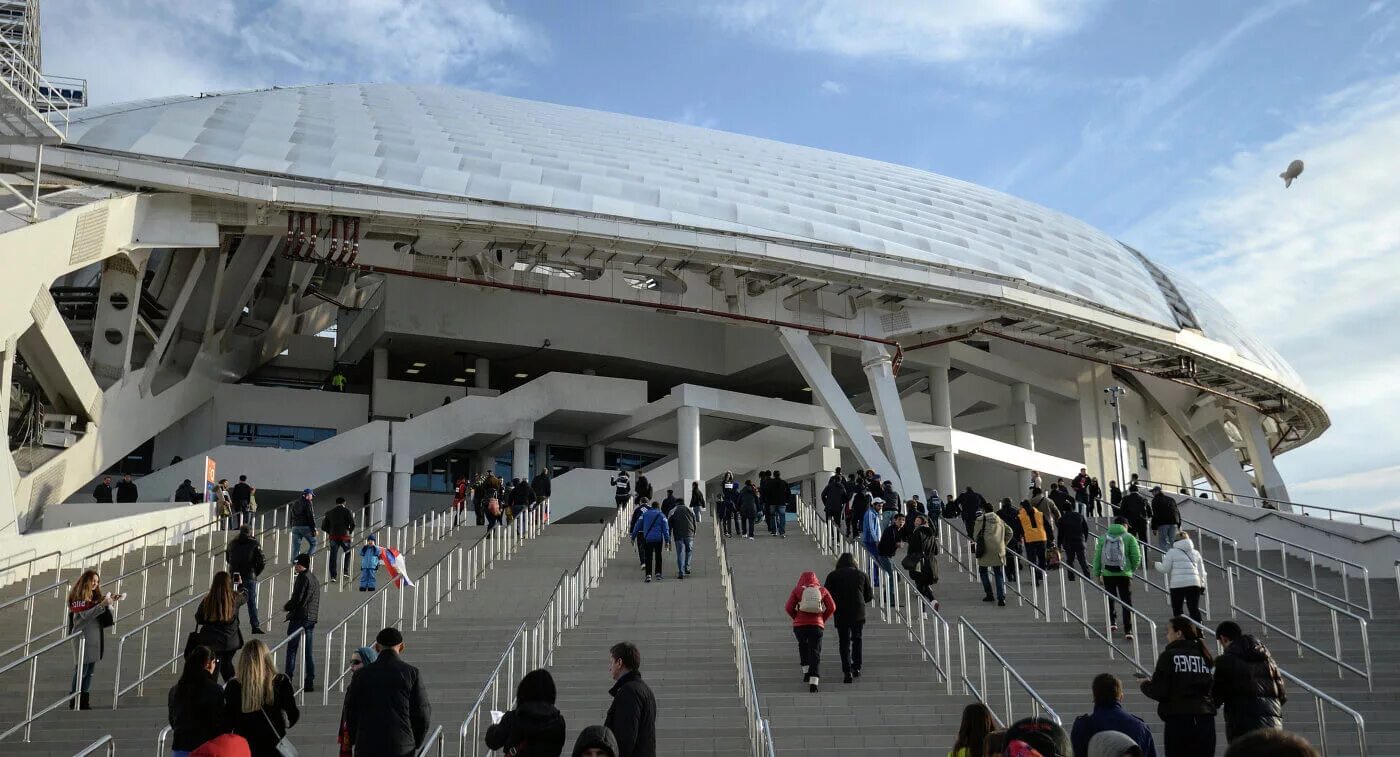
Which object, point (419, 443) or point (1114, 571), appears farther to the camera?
point (419, 443)

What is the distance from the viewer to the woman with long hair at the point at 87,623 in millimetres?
10875

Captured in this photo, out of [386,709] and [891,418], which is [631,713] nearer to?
[386,709]

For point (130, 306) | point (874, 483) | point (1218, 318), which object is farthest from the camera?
point (1218, 318)

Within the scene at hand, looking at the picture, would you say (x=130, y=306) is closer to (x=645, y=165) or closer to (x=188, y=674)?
(x=645, y=165)

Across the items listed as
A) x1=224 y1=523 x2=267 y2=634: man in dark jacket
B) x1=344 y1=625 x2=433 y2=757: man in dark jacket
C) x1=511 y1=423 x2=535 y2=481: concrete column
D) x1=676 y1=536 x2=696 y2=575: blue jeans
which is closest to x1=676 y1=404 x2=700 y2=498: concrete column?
x1=511 y1=423 x2=535 y2=481: concrete column

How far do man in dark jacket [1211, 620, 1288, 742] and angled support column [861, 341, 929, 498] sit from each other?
73.3 feet

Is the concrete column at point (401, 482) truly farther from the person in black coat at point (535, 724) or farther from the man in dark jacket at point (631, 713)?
the person in black coat at point (535, 724)

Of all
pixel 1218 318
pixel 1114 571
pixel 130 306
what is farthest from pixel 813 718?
pixel 1218 318

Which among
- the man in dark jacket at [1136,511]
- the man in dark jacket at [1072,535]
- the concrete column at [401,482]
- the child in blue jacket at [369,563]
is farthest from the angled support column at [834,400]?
the child in blue jacket at [369,563]

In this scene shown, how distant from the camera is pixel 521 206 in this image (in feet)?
86.9

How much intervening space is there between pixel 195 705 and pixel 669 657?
6.34 m

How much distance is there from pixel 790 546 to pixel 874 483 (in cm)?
252

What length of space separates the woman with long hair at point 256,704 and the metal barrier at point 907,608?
653 centimetres

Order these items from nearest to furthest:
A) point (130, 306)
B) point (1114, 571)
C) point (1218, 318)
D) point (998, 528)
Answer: point (1114, 571) < point (998, 528) < point (130, 306) < point (1218, 318)
